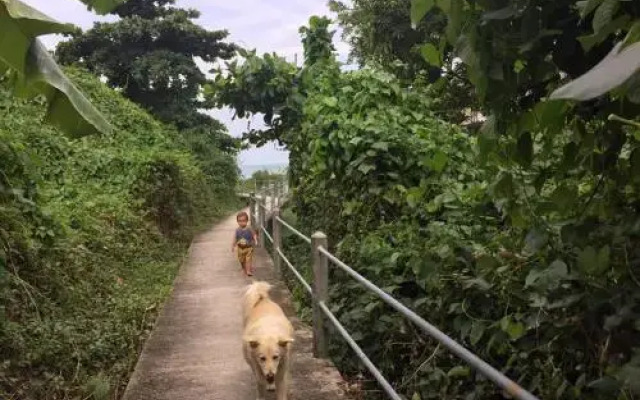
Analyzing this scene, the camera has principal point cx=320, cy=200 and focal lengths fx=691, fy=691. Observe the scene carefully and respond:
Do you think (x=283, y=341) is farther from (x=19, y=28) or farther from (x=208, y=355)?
(x=19, y=28)

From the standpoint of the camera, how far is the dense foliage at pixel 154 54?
921 inches

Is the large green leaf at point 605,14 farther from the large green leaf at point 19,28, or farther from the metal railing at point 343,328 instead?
the large green leaf at point 19,28

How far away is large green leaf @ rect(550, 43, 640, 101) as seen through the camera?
3.11 feet

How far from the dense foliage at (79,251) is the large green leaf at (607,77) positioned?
1.81 meters

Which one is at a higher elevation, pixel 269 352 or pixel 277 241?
pixel 277 241

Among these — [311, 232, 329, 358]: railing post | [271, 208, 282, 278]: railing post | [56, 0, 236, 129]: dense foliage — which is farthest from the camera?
[56, 0, 236, 129]: dense foliage

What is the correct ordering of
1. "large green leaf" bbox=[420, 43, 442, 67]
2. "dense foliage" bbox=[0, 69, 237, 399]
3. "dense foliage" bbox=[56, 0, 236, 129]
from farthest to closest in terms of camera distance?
"dense foliage" bbox=[56, 0, 236, 129]
"dense foliage" bbox=[0, 69, 237, 399]
"large green leaf" bbox=[420, 43, 442, 67]

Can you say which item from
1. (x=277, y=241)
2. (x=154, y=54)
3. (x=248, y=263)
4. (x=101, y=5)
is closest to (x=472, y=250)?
(x=101, y=5)

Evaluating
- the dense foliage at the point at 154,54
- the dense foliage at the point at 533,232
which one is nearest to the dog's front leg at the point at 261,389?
the dense foliage at the point at 533,232

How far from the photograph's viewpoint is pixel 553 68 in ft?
7.16

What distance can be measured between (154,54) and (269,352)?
68.2 feet

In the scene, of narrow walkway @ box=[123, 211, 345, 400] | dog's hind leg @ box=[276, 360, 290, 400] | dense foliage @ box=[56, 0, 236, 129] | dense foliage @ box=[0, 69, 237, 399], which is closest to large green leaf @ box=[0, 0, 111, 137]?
dense foliage @ box=[0, 69, 237, 399]

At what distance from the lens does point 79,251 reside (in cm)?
766

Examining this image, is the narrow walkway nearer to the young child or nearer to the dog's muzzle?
the young child
